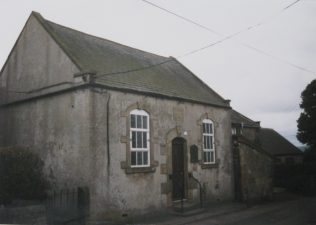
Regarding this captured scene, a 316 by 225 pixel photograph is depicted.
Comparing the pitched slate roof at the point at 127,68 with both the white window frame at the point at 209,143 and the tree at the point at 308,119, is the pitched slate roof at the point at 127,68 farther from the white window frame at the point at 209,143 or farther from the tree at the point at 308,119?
the tree at the point at 308,119

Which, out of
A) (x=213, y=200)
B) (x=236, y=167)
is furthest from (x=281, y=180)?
(x=213, y=200)

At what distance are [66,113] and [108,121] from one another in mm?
1556

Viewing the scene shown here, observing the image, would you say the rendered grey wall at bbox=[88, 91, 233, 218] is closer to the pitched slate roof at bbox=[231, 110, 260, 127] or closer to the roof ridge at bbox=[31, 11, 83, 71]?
the roof ridge at bbox=[31, 11, 83, 71]

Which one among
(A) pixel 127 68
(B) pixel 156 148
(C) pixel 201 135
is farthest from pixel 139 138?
(C) pixel 201 135

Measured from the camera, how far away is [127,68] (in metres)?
14.9

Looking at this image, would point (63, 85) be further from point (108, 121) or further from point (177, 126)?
point (177, 126)

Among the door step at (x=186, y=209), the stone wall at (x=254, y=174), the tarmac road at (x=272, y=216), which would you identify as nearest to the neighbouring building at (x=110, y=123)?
the stone wall at (x=254, y=174)

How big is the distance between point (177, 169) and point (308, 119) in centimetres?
1446

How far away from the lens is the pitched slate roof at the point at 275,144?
39875 mm

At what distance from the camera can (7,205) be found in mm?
10961

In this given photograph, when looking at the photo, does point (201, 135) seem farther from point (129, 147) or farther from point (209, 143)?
point (129, 147)

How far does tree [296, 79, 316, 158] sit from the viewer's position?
985 inches

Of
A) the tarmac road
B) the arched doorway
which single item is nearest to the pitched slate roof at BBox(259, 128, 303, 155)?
the tarmac road

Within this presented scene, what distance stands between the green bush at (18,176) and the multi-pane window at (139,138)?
3.36m
